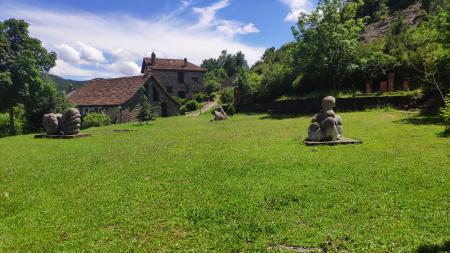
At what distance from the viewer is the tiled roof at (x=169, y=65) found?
59.8 m

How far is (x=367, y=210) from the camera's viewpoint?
645 cm

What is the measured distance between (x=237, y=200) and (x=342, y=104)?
22553 mm

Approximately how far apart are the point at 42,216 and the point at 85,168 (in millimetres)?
4321

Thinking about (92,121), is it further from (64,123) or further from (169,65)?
(169,65)

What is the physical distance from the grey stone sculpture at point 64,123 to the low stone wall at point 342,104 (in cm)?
1721

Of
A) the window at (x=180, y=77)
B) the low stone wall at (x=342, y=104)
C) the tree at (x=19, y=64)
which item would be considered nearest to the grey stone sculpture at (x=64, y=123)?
the tree at (x=19, y=64)

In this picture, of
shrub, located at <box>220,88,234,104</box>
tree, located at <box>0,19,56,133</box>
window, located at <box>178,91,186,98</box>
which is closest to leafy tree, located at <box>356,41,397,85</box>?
shrub, located at <box>220,88,234,104</box>

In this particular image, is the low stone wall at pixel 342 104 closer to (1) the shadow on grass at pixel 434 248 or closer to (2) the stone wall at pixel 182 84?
(1) the shadow on grass at pixel 434 248

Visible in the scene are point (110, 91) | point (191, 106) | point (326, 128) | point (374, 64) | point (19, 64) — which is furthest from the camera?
point (191, 106)

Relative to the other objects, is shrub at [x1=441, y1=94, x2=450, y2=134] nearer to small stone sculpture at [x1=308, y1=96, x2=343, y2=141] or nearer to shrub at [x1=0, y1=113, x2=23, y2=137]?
small stone sculpture at [x1=308, y1=96, x2=343, y2=141]

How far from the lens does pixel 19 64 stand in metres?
28.5

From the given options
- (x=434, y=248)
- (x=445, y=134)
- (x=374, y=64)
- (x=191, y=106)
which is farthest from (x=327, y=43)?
(x=434, y=248)

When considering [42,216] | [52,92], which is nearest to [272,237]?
[42,216]

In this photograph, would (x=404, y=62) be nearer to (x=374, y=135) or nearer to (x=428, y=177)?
(x=374, y=135)
